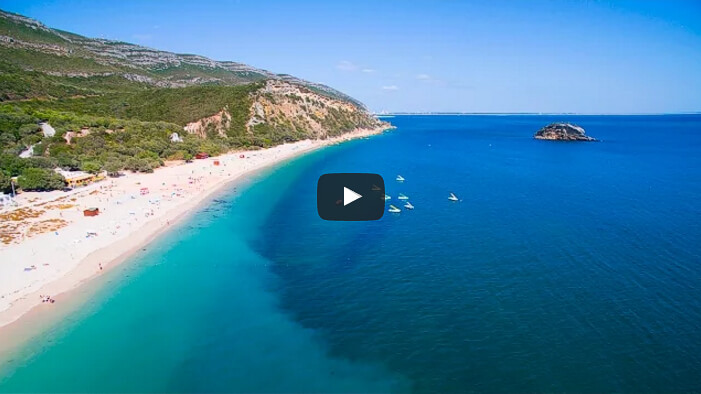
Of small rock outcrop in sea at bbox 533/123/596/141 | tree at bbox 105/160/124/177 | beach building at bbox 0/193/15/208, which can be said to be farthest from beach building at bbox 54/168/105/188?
small rock outcrop in sea at bbox 533/123/596/141

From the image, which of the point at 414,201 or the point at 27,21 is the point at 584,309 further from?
the point at 27,21

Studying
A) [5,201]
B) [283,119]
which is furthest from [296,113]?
[5,201]

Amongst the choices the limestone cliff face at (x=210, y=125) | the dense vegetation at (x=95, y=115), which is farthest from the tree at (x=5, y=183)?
the limestone cliff face at (x=210, y=125)

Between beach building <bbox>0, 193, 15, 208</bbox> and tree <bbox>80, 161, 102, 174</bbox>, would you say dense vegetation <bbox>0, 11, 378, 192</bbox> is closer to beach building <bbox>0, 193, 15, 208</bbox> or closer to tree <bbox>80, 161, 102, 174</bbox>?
tree <bbox>80, 161, 102, 174</bbox>

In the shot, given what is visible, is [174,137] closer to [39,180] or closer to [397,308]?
[39,180]
